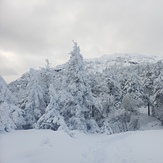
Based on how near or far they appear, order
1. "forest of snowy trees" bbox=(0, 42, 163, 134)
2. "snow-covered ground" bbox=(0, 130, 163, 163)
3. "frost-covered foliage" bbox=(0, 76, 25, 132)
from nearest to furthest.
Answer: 1. "snow-covered ground" bbox=(0, 130, 163, 163)
2. "frost-covered foliage" bbox=(0, 76, 25, 132)
3. "forest of snowy trees" bbox=(0, 42, 163, 134)

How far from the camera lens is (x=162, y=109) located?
145 feet

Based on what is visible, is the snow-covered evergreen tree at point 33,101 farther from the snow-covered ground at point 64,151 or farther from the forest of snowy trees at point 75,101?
the snow-covered ground at point 64,151

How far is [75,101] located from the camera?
31.3 meters

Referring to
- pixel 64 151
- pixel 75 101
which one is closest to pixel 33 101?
pixel 75 101

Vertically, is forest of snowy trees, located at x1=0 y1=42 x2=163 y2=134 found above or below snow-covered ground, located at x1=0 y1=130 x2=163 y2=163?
above

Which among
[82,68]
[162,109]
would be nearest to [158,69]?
[162,109]

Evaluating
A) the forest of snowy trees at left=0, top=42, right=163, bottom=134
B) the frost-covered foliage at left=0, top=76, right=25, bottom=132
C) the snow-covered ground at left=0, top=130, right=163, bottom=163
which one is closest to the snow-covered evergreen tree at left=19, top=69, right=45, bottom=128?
the forest of snowy trees at left=0, top=42, right=163, bottom=134

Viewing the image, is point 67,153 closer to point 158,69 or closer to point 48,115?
point 48,115

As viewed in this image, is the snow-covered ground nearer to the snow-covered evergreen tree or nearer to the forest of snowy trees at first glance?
the forest of snowy trees

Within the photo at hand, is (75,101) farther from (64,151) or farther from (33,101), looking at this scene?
(64,151)

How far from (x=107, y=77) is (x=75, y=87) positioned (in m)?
13.9

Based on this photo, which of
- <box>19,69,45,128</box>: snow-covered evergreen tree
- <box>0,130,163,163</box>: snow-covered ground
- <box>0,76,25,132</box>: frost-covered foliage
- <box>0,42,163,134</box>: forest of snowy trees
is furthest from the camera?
<box>19,69,45,128</box>: snow-covered evergreen tree

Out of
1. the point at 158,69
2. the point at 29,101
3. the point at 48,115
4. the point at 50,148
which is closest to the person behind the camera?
the point at 50,148

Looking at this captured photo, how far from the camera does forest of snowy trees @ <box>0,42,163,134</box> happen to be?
29375mm
